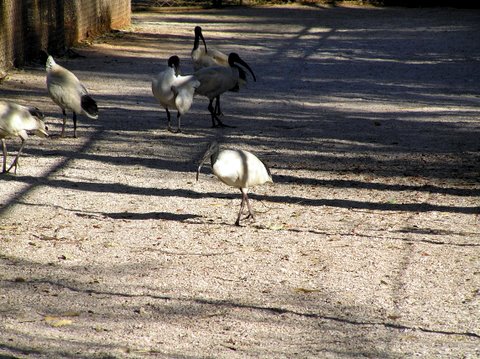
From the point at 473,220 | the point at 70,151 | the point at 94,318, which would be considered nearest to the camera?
the point at 94,318

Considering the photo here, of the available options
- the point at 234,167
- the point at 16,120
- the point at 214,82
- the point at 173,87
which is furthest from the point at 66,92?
the point at 234,167

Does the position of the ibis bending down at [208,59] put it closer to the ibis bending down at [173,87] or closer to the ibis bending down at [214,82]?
the ibis bending down at [214,82]

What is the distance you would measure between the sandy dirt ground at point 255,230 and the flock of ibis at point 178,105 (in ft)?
1.04

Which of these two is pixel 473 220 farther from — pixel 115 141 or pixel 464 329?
pixel 115 141

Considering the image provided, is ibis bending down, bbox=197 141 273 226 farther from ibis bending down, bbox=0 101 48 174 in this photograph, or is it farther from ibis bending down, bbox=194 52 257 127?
ibis bending down, bbox=194 52 257 127

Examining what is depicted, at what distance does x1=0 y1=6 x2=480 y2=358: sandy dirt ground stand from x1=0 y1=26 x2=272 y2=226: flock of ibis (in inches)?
12.4

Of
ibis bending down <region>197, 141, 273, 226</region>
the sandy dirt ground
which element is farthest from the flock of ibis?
the sandy dirt ground

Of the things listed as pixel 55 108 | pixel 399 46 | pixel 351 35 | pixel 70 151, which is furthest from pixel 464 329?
pixel 351 35

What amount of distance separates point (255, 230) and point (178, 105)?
3457 millimetres

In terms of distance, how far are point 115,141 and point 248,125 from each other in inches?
73.5

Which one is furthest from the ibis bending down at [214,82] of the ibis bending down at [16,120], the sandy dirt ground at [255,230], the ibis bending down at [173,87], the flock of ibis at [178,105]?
the ibis bending down at [16,120]

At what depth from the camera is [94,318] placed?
4.92m

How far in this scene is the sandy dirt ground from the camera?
15.8 ft

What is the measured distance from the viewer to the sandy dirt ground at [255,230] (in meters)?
A: 4.81
